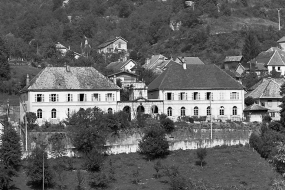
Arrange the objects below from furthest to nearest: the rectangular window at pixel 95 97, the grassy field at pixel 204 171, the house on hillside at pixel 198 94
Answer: the house on hillside at pixel 198 94
the rectangular window at pixel 95 97
the grassy field at pixel 204 171

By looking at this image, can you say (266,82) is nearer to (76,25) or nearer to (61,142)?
(61,142)

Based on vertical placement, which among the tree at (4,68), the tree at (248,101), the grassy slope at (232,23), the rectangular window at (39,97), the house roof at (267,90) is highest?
the grassy slope at (232,23)

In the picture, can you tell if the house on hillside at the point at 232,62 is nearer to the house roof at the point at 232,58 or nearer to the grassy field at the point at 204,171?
the house roof at the point at 232,58

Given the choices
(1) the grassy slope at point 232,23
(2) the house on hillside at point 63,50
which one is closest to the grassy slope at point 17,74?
(2) the house on hillside at point 63,50

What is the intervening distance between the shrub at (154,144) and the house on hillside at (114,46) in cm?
6658

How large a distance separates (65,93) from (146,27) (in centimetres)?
7806

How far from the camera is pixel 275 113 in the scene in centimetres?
9419

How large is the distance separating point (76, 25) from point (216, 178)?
99838 millimetres

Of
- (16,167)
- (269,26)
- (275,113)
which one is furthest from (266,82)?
(269,26)

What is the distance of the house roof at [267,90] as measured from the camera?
97.2 meters

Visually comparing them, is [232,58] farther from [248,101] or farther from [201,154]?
[201,154]

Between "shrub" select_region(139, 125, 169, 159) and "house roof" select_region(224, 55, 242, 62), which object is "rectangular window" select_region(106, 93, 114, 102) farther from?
"house roof" select_region(224, 55, 242, 62)

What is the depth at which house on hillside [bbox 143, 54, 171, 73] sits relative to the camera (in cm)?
12191

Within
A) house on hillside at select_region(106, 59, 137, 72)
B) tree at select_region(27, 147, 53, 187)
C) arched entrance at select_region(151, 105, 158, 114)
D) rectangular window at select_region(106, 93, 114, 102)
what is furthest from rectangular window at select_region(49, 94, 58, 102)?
house on hillside at select_region(106, 59, 137, 72)
